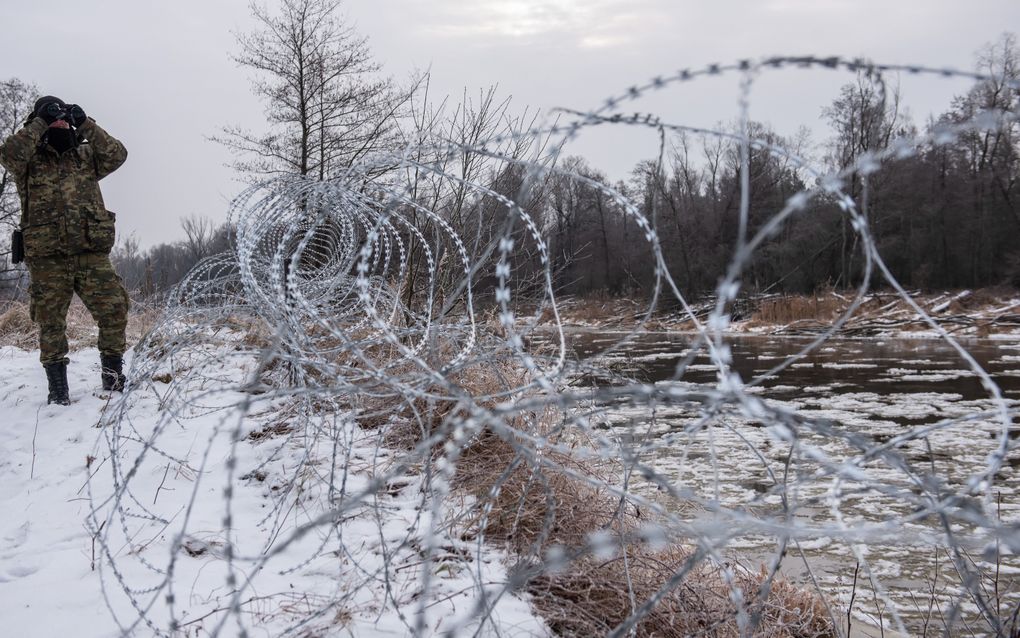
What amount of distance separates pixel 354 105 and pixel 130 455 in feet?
29.3

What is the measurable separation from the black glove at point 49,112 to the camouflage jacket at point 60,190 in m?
0.05

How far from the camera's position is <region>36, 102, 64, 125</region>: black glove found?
474 centimetres

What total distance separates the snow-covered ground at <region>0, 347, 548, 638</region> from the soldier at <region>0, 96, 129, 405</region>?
580 mm

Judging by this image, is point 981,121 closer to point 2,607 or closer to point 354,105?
point 2,607

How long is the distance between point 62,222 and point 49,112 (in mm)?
798

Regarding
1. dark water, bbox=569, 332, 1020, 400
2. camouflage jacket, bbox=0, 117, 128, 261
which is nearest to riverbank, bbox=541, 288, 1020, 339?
dark water, bbox=569, 332, 1020, 400

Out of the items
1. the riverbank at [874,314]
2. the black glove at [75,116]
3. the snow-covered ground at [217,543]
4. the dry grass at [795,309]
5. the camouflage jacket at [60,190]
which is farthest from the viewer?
the dry grass at [795,309]

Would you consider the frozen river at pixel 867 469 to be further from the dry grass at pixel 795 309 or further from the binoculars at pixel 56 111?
the dry grass at pixel 795 309

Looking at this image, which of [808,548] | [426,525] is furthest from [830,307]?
[426,525]

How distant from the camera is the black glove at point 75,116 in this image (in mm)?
4816

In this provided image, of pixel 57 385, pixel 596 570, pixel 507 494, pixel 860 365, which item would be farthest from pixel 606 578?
pixel 860 365

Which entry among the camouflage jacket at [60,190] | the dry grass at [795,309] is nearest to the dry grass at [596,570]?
the camouflage jacket at [60,190]

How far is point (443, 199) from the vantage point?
7.46 m

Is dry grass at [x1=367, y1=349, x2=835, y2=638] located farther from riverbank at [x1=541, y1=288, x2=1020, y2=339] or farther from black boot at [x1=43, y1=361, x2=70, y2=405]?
riverbank at [x1=541, y1=288, x2=1020, y2=339]
